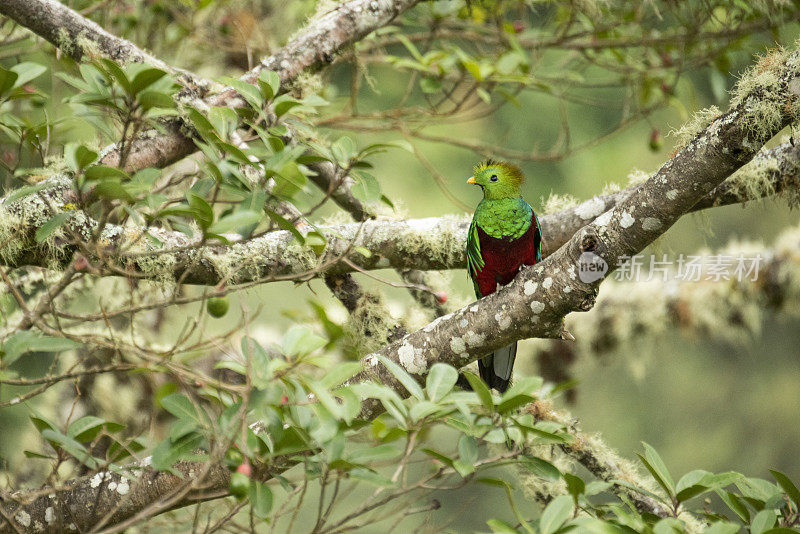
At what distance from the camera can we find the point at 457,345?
1775mm

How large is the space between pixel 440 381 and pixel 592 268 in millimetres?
490

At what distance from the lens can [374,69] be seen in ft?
17.5

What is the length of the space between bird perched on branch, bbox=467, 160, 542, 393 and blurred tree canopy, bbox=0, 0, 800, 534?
0.34ft

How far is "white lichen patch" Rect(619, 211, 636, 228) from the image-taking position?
1585 millimetres

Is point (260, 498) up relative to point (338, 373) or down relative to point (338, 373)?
down

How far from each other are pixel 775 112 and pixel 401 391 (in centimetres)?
100

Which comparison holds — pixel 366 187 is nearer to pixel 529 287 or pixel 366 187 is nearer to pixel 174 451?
pixel 529 287

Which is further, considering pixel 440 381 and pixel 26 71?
pixel 26 71

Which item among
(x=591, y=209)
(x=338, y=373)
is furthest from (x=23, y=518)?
(x=591, y=209)

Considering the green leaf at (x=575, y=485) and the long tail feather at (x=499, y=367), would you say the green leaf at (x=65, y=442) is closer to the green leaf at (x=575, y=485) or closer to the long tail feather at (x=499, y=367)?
the green leaf at (x=575, y=485)

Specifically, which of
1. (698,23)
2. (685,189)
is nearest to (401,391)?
(685,189)

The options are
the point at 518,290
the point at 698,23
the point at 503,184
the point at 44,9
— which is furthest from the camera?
the point at 698,23

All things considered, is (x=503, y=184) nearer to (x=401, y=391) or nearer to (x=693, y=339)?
(x=401, y=391)

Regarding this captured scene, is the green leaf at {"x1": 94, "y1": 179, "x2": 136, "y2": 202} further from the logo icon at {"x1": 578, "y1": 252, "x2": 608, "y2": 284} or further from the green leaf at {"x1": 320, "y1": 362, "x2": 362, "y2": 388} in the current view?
the logo icon at {"x1": 578, "y1": 252, "x2": 608, "y2": 284}
